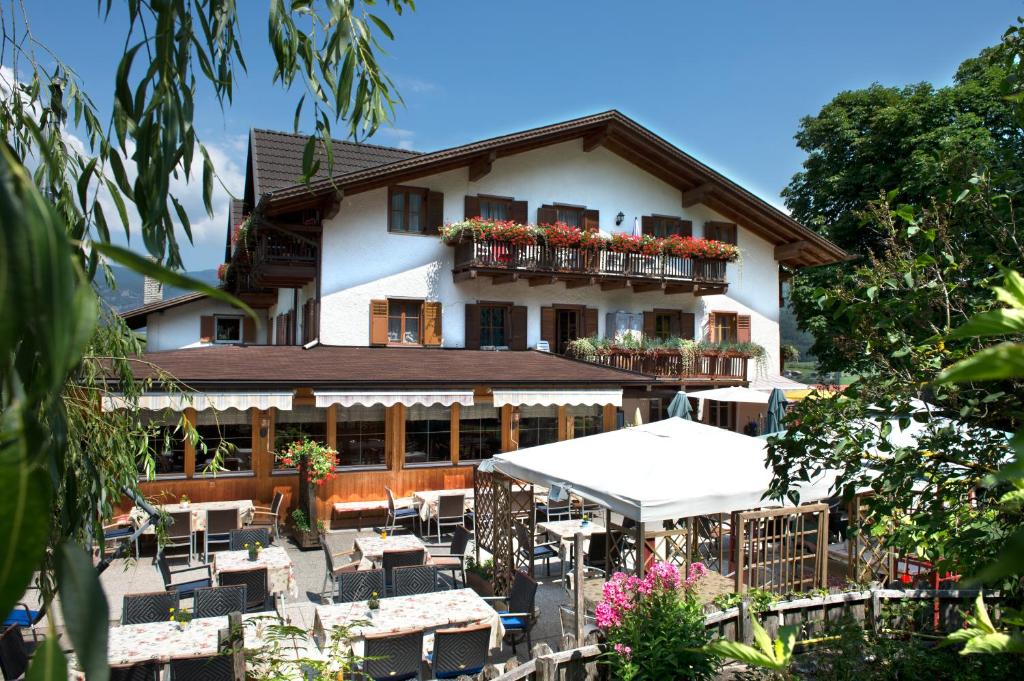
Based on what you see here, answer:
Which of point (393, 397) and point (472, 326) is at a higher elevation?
point (472, 326)

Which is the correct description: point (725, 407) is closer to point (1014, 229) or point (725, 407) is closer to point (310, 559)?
point (310, 559)

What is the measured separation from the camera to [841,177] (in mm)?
27078

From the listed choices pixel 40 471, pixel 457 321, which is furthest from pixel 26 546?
pixel 457 321

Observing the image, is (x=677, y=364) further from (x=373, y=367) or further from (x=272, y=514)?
(x=272, y=514)

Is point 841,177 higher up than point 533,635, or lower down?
higher up

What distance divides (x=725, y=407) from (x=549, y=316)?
6.95 metres

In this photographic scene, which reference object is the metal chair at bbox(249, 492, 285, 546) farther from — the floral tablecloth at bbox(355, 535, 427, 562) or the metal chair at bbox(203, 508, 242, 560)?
the floral tablecloth at bbox(355, 535, 427, 562)

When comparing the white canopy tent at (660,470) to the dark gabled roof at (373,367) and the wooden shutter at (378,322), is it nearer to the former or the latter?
the dark gabled roof at (373,367)

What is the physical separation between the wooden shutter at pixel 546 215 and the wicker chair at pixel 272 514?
10.0m

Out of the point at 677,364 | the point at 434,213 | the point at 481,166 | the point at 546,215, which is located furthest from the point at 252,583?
the point at 677,364

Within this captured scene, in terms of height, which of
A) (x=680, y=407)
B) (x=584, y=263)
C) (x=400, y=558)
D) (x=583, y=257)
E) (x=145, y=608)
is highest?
(x=583, y=257)

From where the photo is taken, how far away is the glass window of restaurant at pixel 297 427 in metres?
15.1

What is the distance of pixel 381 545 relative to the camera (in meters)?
10.6

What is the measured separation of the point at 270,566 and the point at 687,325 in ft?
51.5
